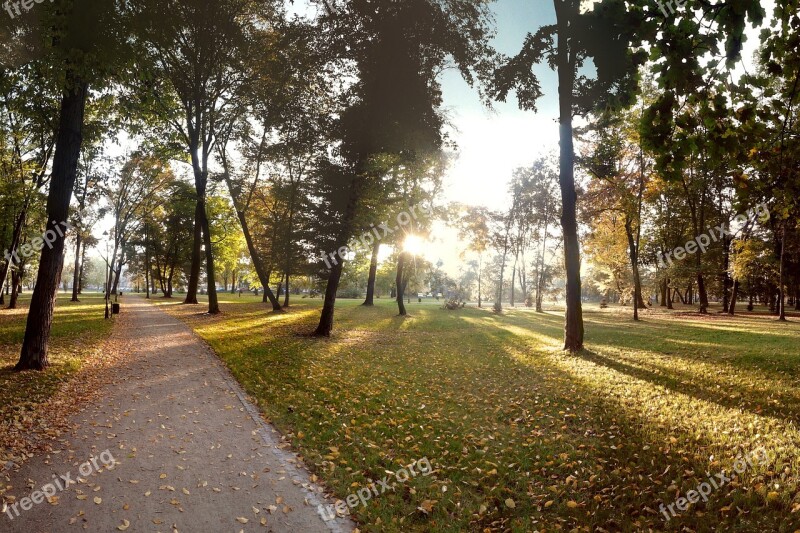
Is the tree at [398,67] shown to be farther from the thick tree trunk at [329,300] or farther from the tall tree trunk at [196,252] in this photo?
the tall tree trunk at [196,252]

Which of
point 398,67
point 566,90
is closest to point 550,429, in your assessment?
point 566,90

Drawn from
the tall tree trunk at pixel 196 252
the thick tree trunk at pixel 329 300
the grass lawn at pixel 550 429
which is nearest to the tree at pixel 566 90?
the grass lawn at pixel 550 429

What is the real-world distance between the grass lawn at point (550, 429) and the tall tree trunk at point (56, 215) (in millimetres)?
4399

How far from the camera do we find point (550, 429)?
6.52 m

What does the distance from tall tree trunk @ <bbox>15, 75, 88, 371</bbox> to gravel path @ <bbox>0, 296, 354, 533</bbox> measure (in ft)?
8.53

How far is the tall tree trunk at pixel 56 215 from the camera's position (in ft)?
29.0

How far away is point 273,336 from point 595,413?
41.0 feet

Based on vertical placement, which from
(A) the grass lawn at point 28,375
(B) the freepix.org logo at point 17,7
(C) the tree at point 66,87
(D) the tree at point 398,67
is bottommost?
(A) the grass lawn at point 28,375

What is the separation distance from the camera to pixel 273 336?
16.0 meters

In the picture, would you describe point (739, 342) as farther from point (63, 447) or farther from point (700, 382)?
point (63, 447)

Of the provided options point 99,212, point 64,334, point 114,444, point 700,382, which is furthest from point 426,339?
point 99,212

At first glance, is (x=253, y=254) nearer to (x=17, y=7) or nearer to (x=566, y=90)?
(x=17, y=7)

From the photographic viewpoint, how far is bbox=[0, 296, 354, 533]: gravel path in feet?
13.4

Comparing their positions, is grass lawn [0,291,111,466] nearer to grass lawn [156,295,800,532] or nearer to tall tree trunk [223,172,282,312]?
grass lawn [156,295,800,532]
